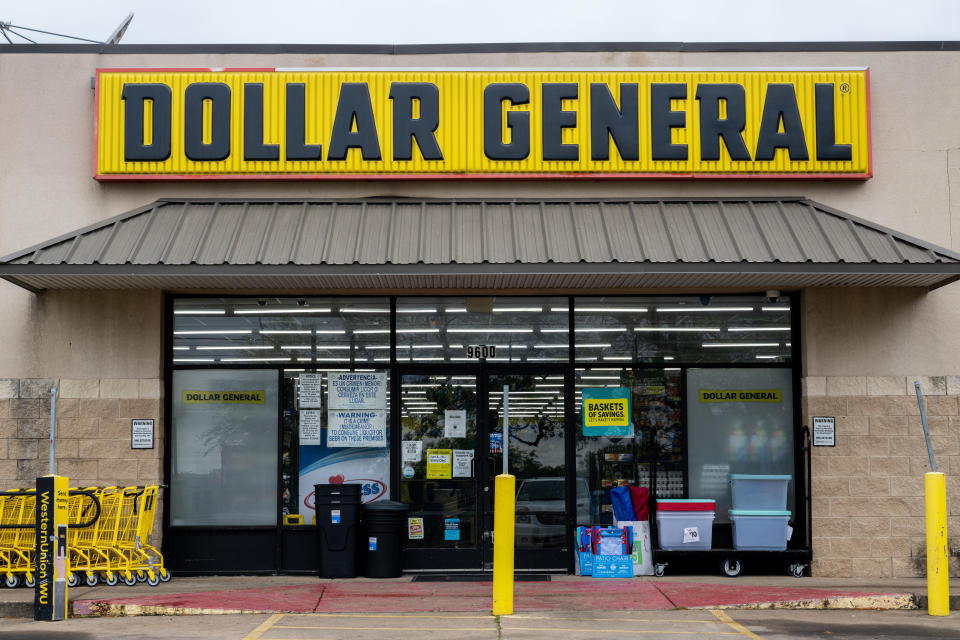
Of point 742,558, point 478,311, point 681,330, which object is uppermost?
point 478,311

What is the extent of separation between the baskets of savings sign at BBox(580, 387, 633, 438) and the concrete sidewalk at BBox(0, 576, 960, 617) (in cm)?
176

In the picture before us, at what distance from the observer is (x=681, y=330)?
1332 centimetres

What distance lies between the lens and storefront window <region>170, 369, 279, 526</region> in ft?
43.1

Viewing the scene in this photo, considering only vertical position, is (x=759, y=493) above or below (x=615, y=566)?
above

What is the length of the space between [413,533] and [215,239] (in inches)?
165

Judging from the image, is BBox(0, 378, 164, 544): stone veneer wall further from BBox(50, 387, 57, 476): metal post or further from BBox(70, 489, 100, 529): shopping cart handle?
BBox(70, 489, 100, 529): shopping cart handle

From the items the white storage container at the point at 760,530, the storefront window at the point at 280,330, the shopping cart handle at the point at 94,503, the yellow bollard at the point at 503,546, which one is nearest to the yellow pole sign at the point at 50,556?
the shopping cart handle at the point at 94,503

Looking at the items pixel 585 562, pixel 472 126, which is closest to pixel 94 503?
pixel 585 562

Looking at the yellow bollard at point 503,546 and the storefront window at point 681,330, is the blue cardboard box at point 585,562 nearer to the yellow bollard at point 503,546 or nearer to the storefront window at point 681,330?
the storefront window at point 681,330

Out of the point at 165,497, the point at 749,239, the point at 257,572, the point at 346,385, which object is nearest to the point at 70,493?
the point at 165,497

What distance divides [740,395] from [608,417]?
1.64 m

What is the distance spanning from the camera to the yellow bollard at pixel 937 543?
1050 centimetres

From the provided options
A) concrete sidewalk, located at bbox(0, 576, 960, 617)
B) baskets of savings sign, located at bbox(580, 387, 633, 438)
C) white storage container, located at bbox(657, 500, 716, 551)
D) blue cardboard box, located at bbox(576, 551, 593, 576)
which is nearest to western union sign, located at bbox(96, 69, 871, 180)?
baskets of savings sign, located at bbox(580, 387, 633, 438)

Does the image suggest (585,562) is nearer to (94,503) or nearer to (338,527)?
(338,527)
